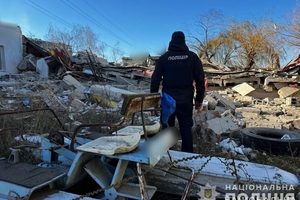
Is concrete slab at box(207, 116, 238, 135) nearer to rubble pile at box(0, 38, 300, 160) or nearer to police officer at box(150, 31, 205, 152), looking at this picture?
rubble pile at box(0, 38, 300, 160)

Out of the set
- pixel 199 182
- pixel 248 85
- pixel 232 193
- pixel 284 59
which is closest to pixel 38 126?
pixel 199 182

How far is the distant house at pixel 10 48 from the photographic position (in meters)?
13.9

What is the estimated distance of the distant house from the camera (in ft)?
45.7

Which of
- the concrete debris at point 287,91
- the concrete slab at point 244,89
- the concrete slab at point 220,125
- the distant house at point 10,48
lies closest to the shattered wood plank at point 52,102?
the concrete slab at point 220,125

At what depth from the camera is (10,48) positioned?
14289 mm

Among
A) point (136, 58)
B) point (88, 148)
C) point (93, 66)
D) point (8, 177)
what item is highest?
point (136, 58)

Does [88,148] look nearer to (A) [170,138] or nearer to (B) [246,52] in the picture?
(A) [170,138]

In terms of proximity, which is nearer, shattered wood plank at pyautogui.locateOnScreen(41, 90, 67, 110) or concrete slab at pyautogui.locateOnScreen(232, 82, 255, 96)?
shattered wood plank at pyautogui.locateOnScreen(41, 90, 67, 110)

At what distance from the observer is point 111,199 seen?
2.19 meters

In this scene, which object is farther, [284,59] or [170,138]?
[284,59]

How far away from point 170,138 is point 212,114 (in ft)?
11.5

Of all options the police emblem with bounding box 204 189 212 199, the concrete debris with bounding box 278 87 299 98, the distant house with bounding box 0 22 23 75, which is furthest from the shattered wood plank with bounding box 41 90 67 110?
the distant house with bounding box 0 22 23 75

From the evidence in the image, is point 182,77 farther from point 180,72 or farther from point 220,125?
point 220,125

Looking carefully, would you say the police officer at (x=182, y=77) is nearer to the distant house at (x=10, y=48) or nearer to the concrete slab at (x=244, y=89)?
the concrete slab at (x=244, y=89)
